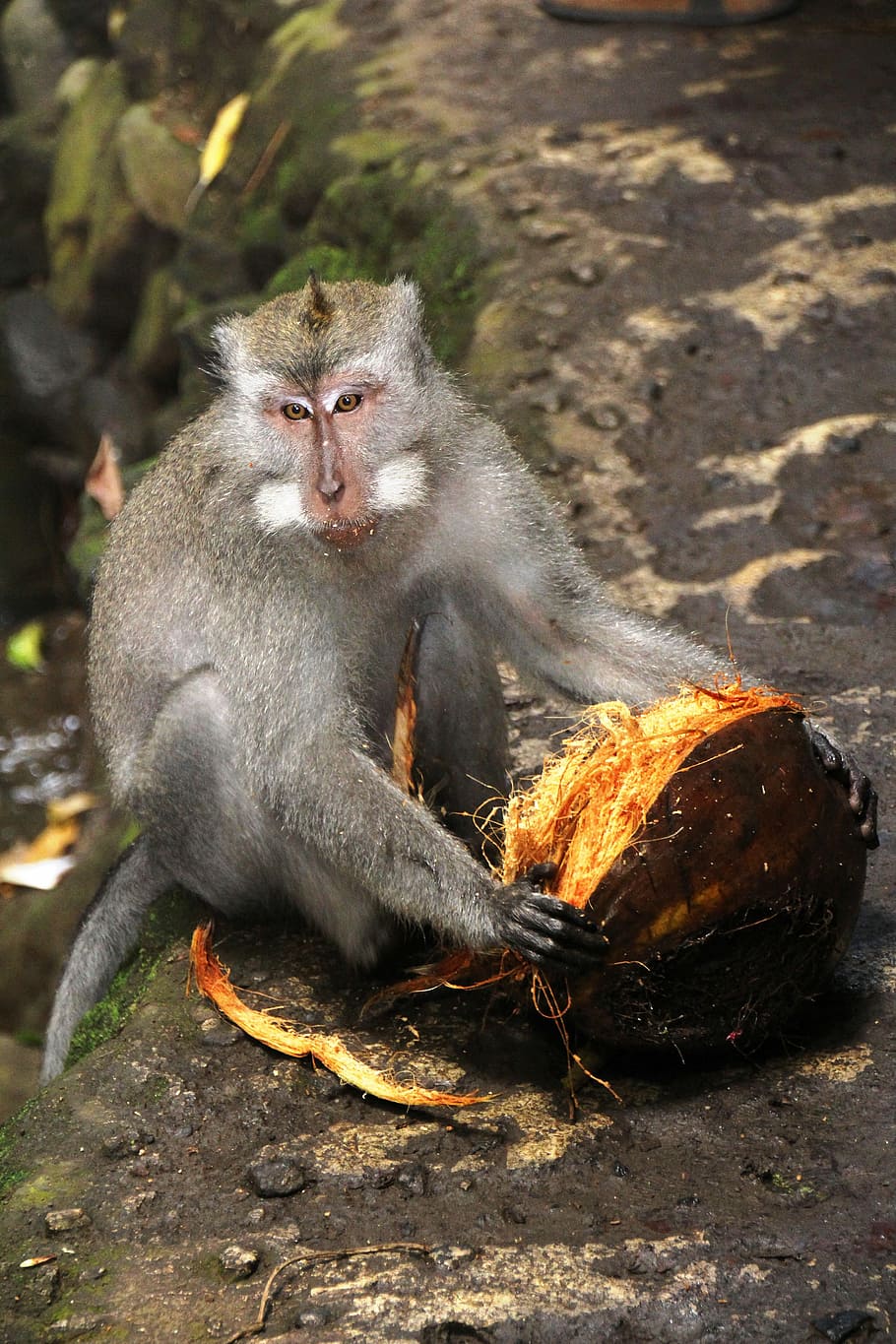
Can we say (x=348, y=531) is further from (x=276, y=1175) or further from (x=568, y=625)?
(x=276, y=1175)

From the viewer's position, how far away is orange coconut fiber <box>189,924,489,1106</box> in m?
3.56

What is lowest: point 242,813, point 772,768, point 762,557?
point 762,557

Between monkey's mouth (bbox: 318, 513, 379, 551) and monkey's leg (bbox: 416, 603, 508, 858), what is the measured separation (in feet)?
1.20

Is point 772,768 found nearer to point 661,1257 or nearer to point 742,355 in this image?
point 661,1257

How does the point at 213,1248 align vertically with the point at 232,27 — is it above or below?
below

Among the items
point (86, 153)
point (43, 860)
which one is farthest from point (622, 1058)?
point (86, 153)

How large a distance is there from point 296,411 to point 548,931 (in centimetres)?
146

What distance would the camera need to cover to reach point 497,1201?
3234 mm

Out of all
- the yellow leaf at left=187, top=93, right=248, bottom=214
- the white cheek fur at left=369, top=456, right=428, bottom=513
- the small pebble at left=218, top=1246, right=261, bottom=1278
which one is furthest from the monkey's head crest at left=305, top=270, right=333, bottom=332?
the yellow leaf at left=187, top=93, right=248, bottom=214

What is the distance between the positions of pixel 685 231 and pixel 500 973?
5.03 m

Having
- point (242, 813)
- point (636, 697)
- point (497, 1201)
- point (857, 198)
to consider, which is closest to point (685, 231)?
point (857, 198)

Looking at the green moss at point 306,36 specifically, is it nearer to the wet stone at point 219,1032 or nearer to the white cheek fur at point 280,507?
the white cheek fur at point 280,507

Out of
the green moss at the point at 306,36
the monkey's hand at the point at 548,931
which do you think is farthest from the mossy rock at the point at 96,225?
the monkey's hand at the point at 548,931

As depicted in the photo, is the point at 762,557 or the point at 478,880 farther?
the point at 762,557
